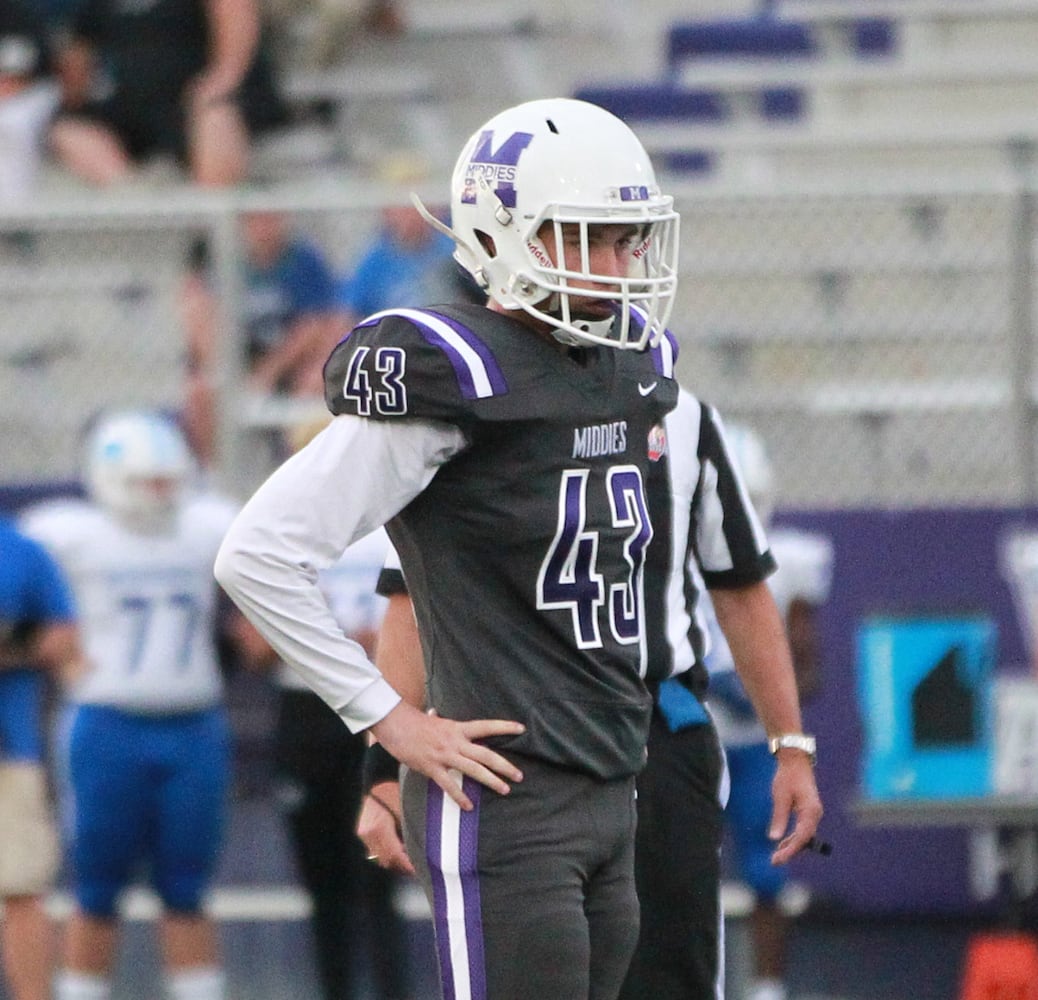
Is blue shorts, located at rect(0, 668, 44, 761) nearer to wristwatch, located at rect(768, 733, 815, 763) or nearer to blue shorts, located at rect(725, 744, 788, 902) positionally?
blue shorts, located at rect(725, 744, 788, 902)

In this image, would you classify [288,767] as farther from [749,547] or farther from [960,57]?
[960,57]

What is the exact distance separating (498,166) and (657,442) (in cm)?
51

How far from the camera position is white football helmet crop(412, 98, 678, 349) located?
10.6ft

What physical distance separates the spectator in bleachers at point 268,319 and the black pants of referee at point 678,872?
3951 millimetres

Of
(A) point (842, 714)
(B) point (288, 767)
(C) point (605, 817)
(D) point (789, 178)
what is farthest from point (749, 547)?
(D) point (789, 178)

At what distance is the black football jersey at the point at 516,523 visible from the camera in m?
3.18

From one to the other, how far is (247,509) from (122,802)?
3.43 m

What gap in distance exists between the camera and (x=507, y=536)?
3.23 m

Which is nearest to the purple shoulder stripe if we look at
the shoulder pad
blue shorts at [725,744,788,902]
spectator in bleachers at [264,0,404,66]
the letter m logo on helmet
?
the shoulder pad

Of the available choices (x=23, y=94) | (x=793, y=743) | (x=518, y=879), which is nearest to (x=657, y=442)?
(x=793, y=743)

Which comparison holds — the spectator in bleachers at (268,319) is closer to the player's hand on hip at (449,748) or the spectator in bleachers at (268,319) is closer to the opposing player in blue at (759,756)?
the opposing player in blue at (759,756)

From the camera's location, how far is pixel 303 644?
126 inches

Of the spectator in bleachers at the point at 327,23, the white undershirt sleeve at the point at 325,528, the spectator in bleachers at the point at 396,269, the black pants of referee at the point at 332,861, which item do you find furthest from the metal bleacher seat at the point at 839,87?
the white undershirt sleeve at the point at 325,528

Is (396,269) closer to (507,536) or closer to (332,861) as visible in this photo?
(332,861)
